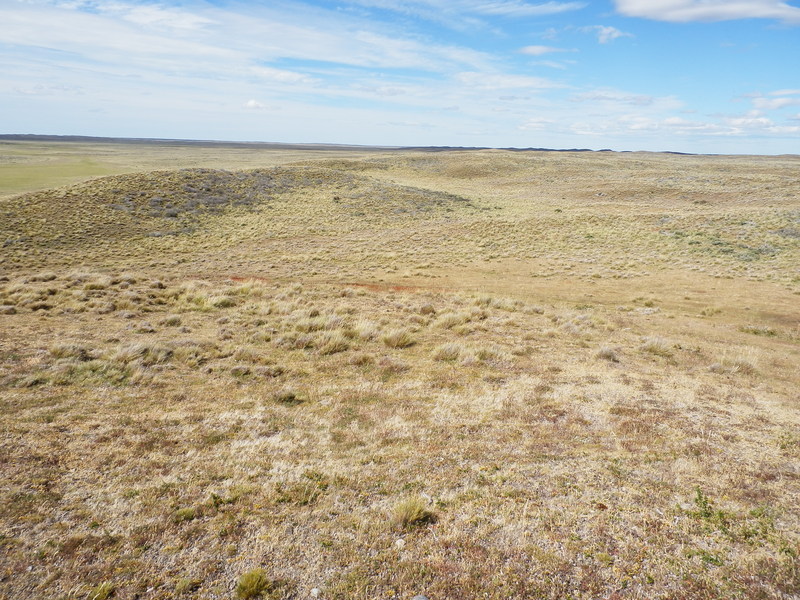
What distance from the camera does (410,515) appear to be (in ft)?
19.3

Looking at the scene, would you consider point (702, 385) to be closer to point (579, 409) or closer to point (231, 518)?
point (579, 409)

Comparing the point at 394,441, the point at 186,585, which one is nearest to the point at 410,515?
the point at 394,441

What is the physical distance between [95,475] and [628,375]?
462 inches

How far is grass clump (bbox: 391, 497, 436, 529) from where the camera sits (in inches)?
229

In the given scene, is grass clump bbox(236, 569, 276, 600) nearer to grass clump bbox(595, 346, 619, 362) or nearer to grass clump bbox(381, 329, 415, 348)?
grass clump bbox(381, 329, 415, 348)

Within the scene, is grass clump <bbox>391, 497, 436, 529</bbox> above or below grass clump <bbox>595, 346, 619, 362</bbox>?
above

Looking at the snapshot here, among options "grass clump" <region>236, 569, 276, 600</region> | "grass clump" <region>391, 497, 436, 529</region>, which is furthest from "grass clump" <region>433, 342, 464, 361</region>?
"grass clump" <region>236, 569, 276, 600</region>

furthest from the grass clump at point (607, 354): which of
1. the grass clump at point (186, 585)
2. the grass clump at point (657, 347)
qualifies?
the grass clump at point (186, 585)

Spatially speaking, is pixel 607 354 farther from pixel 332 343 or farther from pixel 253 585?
pixel 253 585

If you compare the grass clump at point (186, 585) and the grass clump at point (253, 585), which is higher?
the grass clump at point (253, 585)

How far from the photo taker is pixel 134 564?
5117 mm

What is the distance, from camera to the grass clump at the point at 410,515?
5.82 m

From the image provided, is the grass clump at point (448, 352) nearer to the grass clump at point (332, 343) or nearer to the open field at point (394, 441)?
the open field at point (394, 441)

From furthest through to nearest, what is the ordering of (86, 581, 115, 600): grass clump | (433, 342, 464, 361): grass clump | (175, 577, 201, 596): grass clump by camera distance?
(433, 342, 464, 361): grass clump < (175, 577, 201, 596): grass clump < (86, 581, 115, 600): grass clump
